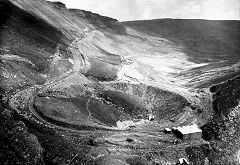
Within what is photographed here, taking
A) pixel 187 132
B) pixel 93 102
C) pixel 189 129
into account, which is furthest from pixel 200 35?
pixel 187 132

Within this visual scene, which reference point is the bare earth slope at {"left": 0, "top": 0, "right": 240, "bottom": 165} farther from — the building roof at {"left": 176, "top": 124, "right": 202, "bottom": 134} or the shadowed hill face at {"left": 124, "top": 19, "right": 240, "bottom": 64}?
the shadowed hill face at {"left": 124, "top": 19, "right": 240, "bottom": 64}

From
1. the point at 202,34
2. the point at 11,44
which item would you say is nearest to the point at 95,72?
the point at 11,44

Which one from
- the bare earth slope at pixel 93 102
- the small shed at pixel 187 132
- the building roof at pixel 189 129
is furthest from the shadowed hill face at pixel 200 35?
the small shed at pixel 187 132

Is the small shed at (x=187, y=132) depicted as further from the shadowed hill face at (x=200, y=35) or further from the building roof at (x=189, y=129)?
the shadowed hill face at (x=200, y=35)

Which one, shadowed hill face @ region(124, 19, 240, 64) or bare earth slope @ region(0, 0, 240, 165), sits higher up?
shadowed hill face @ region(124, 19, 240, 64)

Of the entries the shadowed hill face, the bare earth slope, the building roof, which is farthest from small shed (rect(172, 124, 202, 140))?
the shadowed hill face

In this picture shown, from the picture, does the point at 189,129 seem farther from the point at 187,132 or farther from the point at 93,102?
the point at 93,102

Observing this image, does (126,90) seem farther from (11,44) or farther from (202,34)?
(202,34)
